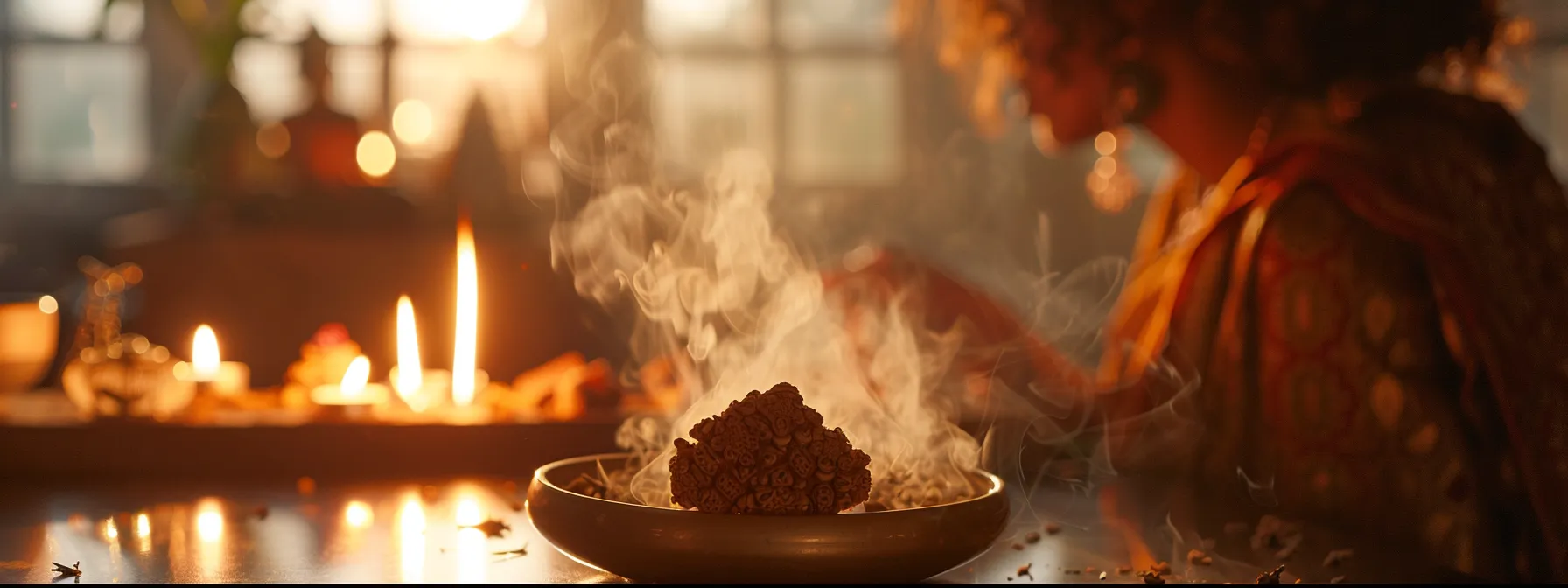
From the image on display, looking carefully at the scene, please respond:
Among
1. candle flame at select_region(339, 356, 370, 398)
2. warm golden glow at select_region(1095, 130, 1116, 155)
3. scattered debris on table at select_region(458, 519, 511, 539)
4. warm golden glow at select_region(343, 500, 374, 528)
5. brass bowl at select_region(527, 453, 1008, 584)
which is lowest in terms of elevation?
candle flame at select_region(339, 356, 370, 398)

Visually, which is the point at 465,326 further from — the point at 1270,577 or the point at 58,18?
the point at 58,18

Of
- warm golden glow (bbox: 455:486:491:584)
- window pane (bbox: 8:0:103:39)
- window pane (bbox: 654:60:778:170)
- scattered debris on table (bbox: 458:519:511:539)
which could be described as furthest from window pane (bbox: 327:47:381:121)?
scattered debris on table (bbox: 458:519:511:539)

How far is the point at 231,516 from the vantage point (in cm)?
92

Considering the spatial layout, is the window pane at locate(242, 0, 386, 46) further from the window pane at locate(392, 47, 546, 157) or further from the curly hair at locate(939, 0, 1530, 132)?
the curly hair at locate(939, 0, 1530, 132)

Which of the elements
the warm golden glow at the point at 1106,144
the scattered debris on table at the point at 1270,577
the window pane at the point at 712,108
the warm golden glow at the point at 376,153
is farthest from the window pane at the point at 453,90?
the scattered debris on table at the point at 1270,577

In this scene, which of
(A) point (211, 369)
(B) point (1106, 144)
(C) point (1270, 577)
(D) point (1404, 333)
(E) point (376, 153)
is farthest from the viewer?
(E) point (376, 153)

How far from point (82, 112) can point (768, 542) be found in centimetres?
445

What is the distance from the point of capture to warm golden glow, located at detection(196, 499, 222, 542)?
835 millimetres

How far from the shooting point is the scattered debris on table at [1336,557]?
80cm

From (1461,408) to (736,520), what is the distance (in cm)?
92

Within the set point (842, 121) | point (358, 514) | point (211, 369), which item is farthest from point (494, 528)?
point (842, 121)

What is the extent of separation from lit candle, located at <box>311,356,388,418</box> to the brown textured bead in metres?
0.71

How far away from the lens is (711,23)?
4605 mm

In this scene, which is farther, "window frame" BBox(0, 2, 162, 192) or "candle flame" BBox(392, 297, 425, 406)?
"window frame" BBox(0, 2, 162, 192)
